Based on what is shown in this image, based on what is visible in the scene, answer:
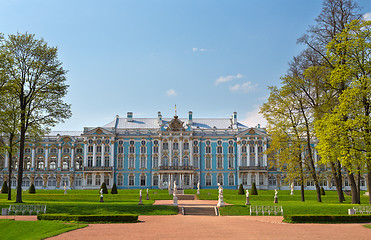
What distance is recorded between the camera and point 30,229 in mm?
16750

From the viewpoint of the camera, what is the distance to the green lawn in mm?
15545

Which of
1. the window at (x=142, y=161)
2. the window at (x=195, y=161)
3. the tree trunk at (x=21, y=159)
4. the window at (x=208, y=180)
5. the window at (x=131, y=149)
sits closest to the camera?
the tree trunk at (x=21, y=159)

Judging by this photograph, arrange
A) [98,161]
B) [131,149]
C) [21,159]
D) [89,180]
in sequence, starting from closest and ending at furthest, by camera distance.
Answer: [21,159], [89,180], [98,161], [131,149]

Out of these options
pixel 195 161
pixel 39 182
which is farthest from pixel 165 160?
pixel 39 182

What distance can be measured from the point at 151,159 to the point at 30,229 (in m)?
43.7

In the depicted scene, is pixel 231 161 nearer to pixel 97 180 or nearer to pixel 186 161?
pixel 186 161

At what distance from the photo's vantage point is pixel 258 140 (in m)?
59.8

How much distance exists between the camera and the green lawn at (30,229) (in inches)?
612

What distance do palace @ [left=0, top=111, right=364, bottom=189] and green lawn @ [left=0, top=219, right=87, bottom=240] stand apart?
4095 cm

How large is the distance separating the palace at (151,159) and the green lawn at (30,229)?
40950 millimetres

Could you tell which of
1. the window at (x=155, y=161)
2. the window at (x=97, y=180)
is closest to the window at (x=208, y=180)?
the window at (x=155, y=161)

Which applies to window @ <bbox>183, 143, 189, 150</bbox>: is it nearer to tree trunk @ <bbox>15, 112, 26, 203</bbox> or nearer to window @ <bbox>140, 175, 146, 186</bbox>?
window @ <bbox>140, 175, 146, 186</bbox>

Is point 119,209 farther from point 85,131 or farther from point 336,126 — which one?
point 85,131

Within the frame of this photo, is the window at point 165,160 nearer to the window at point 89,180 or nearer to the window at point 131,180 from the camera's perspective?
the window at point 131,180
